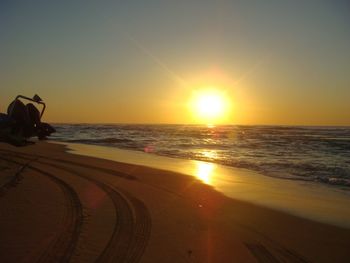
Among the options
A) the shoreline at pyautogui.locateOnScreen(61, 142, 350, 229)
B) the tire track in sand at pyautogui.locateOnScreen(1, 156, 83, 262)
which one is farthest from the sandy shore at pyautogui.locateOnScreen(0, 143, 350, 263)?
the shoreline at pyautogui.locateOnScreen(61, 142, 350, 229)

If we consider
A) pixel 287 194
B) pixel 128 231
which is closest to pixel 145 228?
pixel 128 231

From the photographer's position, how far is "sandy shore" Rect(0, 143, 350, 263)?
6.48 m

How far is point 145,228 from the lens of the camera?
8000mm

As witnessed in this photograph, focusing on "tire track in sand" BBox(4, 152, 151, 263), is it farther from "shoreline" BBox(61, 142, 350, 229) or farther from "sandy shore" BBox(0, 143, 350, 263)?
"shoreline" BBox(61, 142, 350, 229)

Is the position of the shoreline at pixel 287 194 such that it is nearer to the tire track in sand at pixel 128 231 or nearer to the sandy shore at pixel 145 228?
the sandy shore at pixel 145 228

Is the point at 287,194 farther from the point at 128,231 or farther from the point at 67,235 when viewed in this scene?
the point at 67,235

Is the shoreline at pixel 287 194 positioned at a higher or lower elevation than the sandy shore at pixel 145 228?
lower

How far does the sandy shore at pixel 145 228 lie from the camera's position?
6.48m

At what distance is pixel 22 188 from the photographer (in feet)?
37.3

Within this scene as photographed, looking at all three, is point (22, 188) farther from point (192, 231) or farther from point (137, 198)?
point (192, 231)

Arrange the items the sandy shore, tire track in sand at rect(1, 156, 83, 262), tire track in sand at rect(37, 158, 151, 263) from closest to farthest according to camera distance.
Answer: tire track in sand at rect(1, 156, 83, 262) < tire track in sand at rect(37, 158, 151, 263) < the sandy shore

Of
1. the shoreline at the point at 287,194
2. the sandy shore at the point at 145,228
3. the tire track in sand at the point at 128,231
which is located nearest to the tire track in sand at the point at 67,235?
the sandy shore at the point at 145,228

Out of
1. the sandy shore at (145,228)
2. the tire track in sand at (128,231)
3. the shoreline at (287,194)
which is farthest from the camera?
the shoreline at (287,194)

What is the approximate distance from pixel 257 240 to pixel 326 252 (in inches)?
51.2
